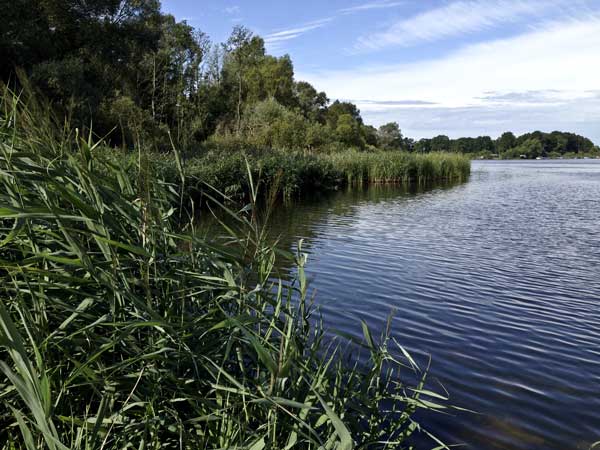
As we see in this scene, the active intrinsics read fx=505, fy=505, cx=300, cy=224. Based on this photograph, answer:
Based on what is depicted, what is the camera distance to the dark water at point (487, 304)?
4074 millimetres

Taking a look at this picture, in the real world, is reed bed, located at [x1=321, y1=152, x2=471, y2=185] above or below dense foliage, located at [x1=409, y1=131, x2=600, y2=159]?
below

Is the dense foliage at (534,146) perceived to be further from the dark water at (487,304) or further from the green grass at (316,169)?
the dark water at (487,304)

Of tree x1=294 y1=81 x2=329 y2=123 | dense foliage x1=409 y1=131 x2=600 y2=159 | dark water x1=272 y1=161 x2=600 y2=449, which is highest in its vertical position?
tree x1=294 y1=81 x2=329 y2=123

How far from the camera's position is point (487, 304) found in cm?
689

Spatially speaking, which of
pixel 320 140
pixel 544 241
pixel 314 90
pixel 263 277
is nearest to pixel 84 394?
pixel 263 277

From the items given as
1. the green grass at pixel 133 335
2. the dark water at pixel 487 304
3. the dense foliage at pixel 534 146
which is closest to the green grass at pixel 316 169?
the dark water at pixel 487 304

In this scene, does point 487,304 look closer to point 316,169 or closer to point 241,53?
point 316,169

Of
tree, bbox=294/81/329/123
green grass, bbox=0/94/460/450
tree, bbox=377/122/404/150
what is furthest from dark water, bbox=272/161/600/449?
tree, bbox=377/122/404/150

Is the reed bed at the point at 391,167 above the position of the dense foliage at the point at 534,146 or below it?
below

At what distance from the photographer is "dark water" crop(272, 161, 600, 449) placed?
4074 millimetres

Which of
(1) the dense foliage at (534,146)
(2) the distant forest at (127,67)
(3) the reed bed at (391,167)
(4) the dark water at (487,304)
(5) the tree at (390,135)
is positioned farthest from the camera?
(1) the dense foliage at (534,146)

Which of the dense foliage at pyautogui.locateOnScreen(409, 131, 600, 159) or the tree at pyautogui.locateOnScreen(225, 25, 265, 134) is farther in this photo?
the dense foliage at pyautogui.locateOnScreen(409, 131, 600, 159)

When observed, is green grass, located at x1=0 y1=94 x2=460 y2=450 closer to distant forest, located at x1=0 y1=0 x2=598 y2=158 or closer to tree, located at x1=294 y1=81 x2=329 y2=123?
distant forest, located at x1=0 y1=0 x2=598 y2=158

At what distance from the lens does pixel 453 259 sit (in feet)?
31.5
